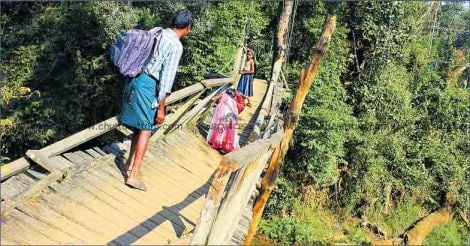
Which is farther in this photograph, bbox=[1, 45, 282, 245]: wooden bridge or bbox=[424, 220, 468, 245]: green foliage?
bbox=[424, 220, 468, 245]: green foliage

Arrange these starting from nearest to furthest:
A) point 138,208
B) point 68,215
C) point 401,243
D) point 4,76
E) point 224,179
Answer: point 224,179 < point 68,215 < point 138,208 < point 401,243 < point 4,76

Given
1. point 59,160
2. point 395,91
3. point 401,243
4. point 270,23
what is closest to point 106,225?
point 59,160

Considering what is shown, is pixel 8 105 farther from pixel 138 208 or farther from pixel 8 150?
pixel 138 208

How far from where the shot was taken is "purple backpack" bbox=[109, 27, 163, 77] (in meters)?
3.60

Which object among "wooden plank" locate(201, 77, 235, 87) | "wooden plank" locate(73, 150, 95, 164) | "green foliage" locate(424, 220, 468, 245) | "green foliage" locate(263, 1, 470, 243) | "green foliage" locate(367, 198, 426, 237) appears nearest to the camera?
"wooden plank" locate(73, 150, 95, 164)

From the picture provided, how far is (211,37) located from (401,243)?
6312 mm

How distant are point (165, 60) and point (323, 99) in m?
8.07

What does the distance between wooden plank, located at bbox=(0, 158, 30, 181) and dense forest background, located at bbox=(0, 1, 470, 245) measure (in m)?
7.10

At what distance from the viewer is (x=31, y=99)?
1125 centimetres

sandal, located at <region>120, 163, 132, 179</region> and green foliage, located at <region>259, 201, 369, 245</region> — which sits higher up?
sandal, located at <region>120, 163, 132, 179</region>

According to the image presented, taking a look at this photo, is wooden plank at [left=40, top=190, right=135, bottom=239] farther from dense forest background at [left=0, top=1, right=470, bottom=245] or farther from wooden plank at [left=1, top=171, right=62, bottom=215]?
dense forest background at [left=0, top=1, right=470, bottom=245]

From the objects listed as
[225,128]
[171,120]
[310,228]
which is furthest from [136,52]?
[310,228]

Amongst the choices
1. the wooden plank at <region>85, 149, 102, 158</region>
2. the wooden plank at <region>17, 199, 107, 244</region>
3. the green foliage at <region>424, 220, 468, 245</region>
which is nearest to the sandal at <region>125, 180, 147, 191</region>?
the wooden plank at <region>85, 149, 102, 158</region>

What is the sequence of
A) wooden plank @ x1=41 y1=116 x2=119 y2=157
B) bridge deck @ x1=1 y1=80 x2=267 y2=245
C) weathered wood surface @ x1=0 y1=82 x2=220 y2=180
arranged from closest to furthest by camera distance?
1. bridge deck @ x1=1 y1=80 x2=267 y2=245
2. weathered wood surface @ x1=0 y1=82 x2=220 y2=180
3. wooden plank @ x1=41 y1=116 x2=119 y2=157
